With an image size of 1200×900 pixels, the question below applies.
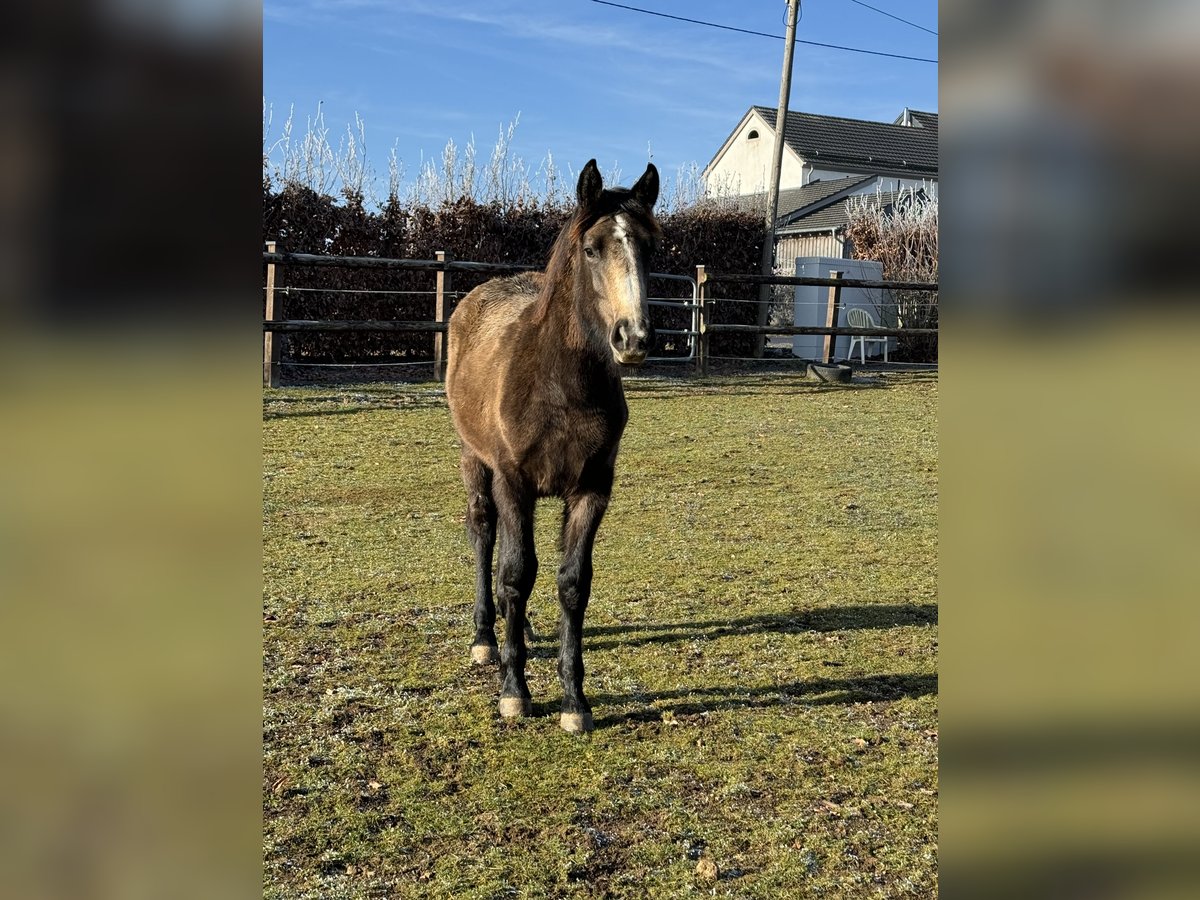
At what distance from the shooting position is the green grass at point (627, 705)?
8.83 ft

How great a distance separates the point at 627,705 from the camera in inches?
150

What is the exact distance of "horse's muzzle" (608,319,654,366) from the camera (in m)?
3.13

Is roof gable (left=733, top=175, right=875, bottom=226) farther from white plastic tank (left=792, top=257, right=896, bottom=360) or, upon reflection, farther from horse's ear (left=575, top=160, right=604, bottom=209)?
horse's ear (left=575, top=160, right=604, bottom=209)

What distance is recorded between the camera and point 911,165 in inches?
1346

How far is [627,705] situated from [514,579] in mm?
675

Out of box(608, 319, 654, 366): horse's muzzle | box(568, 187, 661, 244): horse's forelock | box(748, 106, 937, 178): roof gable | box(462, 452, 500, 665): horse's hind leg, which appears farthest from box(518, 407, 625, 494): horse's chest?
box(748, 106, 937, 178): roof gable

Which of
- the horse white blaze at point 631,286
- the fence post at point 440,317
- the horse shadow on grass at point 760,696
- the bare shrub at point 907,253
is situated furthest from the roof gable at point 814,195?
the horse white blaze at point 631,286

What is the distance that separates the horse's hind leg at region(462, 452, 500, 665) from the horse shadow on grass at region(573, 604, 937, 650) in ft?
1.62

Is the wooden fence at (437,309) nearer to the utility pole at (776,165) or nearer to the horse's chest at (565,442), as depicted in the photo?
the utility pole at (776,165)

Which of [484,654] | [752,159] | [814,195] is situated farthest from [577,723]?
[752,159]

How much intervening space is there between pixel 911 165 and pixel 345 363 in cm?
2666

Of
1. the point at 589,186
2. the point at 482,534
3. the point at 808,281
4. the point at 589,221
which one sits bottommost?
the point at 482,534

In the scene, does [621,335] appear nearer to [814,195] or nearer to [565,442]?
[565,442]
